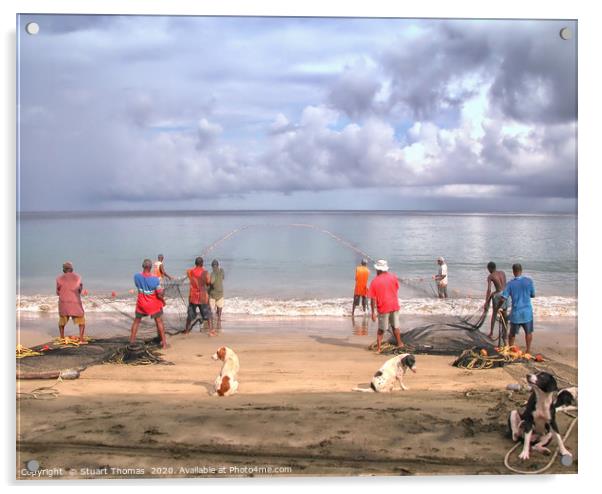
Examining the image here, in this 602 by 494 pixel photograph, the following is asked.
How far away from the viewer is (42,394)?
8.81 meters

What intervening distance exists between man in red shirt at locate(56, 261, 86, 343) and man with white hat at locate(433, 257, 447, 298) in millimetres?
5800

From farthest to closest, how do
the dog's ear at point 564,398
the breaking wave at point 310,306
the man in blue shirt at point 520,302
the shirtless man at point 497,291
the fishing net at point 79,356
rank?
the breaking wave at point 310,306
the shirtless man at point 497,291
the man in blue shirt at point 520,302
the fishing net at point 79,356
the dog's ear at point 564,398

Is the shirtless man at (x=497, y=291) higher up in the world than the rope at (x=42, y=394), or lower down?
higher up

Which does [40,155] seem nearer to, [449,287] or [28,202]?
[28,202]

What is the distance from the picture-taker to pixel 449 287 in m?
12.5

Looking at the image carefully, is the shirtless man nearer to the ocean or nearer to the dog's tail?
the ocean

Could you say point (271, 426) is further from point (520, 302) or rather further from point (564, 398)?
point (520, 302)

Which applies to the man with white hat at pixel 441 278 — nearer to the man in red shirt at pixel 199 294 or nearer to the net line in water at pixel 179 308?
the net line in water at pixel 179 308

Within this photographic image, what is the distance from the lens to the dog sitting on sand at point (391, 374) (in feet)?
29.4

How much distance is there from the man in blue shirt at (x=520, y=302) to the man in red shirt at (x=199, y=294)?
445 cm

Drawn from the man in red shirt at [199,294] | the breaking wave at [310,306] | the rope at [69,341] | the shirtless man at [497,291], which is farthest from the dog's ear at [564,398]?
the rope at [69,341]

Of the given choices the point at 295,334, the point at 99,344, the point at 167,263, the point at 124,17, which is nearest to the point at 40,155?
the point at 124,17

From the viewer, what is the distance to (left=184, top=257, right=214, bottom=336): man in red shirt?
11.3 meters

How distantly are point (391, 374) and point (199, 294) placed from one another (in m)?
3.62
